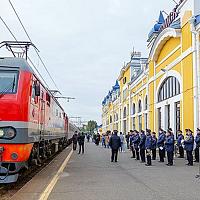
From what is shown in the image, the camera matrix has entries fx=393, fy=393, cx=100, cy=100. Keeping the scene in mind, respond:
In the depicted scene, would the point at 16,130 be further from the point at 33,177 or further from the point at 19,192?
the point at 33,177

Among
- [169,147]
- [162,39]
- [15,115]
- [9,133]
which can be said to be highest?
[162,39]

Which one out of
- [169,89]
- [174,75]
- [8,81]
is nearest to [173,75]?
[174,75]

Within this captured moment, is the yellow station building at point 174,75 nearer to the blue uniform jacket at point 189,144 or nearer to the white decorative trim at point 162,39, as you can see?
the white decorative trim at point 162,39

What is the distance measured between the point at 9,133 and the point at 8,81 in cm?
159

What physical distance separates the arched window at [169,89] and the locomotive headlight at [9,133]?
724 inches

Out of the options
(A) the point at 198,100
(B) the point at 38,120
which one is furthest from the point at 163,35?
(B) the point at 38,120

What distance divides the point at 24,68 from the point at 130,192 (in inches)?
183

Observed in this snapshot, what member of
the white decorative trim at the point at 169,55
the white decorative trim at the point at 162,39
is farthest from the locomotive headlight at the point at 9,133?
the white decorative trim at the point at 169,55

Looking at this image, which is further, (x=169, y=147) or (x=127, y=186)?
(x=169, y=147)

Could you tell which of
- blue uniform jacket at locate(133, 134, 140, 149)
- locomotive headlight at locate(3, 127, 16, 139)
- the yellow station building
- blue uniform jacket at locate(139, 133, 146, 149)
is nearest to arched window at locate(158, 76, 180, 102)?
the yellow station building

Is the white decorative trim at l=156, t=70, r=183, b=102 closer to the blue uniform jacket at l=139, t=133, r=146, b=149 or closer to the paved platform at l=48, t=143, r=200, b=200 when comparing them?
the blue uniform jacket at l=139, t=133, r=146, b=149

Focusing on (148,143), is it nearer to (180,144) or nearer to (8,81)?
(180,144)

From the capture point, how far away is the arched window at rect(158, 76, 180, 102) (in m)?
27.9

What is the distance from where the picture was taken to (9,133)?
34.8ft
